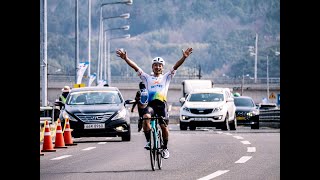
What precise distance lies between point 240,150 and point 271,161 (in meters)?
4.07

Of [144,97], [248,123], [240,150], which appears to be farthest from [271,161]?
[248,123]

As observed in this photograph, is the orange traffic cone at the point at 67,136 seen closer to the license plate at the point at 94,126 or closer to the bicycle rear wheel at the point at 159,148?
the license plate at the point at 94,126

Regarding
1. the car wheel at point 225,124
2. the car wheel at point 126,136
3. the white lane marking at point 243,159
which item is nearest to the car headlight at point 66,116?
the car wheel at point 126,136

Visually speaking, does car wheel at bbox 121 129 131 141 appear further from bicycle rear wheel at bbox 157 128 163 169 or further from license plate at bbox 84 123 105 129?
bicycle rear wheel at bbox 157 128 163 169

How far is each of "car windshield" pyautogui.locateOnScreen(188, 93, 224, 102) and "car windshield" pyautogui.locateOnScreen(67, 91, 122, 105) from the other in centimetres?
1193

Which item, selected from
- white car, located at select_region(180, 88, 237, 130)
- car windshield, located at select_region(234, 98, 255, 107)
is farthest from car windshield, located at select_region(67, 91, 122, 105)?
car windshield, located at select_region(234, 98, 255, 107)

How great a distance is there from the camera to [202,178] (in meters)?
12.5

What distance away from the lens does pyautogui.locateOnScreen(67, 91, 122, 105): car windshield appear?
85.7 ft

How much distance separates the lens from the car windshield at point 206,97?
125 ft

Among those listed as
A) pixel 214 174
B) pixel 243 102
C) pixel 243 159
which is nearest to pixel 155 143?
pixel 214 174

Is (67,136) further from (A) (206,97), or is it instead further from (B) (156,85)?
(A) (206,97)

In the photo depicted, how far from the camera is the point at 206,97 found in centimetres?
3859

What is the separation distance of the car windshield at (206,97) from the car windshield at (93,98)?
11931 mm
